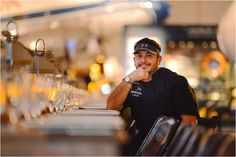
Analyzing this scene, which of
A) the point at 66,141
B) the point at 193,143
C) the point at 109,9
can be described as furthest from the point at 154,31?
the point at 66,141

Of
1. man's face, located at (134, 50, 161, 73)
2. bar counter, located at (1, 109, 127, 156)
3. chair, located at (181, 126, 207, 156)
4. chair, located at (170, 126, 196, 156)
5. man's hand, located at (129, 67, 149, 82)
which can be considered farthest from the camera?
man's face, located at (134, 50, 161, 73)

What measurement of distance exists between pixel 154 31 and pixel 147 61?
19.7 feet

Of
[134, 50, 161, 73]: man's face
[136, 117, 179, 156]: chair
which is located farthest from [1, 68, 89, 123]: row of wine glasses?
[134, 50, 161, 73]: man's face

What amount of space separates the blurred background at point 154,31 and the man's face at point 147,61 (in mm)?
3749

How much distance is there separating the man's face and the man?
0.11 ft

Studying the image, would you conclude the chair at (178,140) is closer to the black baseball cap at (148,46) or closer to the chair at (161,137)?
the chair at (161,137)

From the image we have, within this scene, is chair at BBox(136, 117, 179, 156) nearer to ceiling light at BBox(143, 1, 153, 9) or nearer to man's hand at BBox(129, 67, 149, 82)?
man's hand at BBox(129, 67, 149, 82)

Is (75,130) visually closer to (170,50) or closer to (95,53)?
(170,50)

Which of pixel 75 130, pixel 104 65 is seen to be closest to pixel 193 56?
pixel 104 65

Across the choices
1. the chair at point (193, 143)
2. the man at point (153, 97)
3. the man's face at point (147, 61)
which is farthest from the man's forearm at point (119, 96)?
the chair at point (193, 143)

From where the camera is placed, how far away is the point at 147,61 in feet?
14.1

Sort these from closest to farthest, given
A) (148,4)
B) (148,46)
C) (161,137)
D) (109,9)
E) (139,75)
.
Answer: (161,137) < (139,75) < (148,46) < (109,9) < (148,4)

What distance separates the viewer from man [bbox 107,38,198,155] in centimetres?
412

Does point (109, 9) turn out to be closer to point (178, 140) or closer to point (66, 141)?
point (178, 140)
